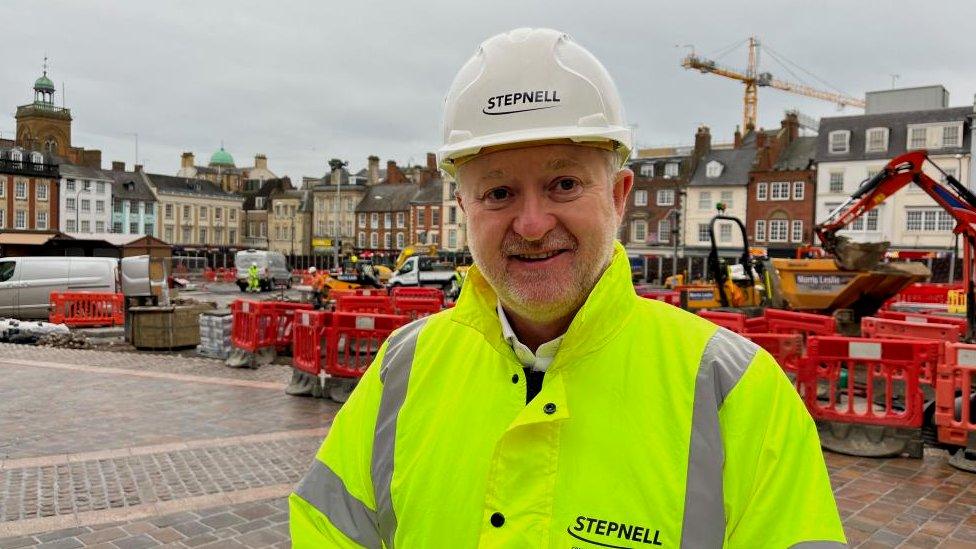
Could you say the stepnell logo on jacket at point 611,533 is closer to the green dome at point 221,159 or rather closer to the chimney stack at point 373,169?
the chimney stack at point 373,169

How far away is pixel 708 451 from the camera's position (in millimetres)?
1640

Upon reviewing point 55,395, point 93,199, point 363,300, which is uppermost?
point 93,199

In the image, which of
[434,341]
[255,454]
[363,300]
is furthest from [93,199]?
[434,341]

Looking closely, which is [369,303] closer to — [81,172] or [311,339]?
[311,339]

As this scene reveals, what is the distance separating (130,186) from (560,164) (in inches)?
3470

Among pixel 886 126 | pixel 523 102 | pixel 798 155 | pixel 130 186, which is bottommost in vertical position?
pixel 523 102

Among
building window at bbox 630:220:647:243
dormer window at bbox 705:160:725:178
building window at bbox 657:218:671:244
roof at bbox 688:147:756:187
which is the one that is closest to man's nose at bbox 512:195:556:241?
roof at bbox 688:147:756:187

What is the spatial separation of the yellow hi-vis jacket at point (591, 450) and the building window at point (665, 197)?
5913 centimetres

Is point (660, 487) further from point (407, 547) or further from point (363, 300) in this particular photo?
point (363, 300)

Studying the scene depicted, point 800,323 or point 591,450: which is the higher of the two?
point 591,450

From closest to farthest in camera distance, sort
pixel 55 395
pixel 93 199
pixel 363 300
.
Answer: pixel 55 395
pixel 363 300
pixel 93 199

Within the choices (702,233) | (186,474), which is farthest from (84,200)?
(186,474)

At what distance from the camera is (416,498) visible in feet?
5.83

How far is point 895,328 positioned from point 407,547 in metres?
10.6
